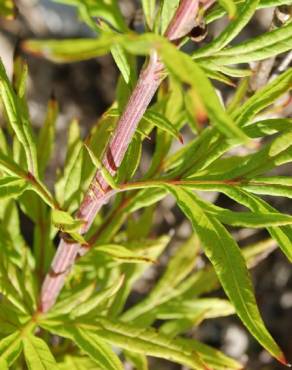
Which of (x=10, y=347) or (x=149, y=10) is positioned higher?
(x=149, y=10)

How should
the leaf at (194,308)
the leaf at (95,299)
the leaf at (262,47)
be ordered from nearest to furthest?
the leaf at (262,47) → the leaf at (95,299) → the leaf at (194,308)

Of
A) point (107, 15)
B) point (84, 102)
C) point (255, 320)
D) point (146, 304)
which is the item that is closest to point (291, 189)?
point (255, 320)

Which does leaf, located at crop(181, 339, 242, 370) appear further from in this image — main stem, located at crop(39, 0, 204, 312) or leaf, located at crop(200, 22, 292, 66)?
leaf, located at crop(200, 22, 292, 66)

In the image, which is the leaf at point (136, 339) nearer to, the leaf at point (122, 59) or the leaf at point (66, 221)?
the leaf at point (66, 221)

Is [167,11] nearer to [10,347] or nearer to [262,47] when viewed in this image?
[262,47]

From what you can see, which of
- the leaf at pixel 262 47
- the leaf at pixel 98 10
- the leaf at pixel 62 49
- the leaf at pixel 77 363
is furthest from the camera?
the leaf at pixel 77 363

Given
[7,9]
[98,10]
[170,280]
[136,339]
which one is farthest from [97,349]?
[7,9]

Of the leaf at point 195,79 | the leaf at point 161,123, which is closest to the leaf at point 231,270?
the leaf at point 161,123
